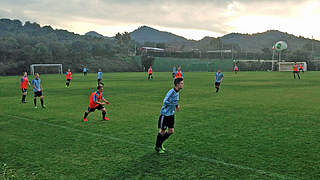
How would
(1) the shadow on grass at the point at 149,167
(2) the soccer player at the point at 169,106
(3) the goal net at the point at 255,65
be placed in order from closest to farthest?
1. (1) the shadow on grass at the point at 149,167
2. (2) the soccer player at the point at 169,106
3. (3) the goal net at the point at 255,65

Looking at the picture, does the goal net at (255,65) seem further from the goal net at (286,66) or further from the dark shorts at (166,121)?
the dark shorts at (166,121)

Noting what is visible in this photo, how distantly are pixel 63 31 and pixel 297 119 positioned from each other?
147m

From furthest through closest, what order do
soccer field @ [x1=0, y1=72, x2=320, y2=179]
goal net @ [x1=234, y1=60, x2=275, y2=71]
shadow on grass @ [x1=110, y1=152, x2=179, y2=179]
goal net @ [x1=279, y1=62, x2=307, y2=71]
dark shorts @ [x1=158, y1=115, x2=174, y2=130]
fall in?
goal net @ [x1=234, y1=60, x2=275, y2=71]
goal net @ [x1=279, y1=62, x2=307, y2=71]
dark shorts @ [x1=158, y1=115, x2=174, y2=130]
soccer field @ [x1=0, y1=72, x2=320, y2=179]
shadow on grass @ [x1=110, y1=152, x2=179, y2=179]

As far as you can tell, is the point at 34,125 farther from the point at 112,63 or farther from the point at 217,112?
the point at 112,63

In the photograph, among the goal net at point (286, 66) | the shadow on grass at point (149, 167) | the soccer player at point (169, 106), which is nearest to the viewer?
the shadow on grass at point (149, 167)

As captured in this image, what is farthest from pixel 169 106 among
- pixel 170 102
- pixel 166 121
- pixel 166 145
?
pixel 166 145

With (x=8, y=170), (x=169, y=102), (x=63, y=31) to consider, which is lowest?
(x=8, y=170)

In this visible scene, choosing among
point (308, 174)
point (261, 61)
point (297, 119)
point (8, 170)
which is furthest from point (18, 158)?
point (261, 61)

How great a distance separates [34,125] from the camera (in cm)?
1020

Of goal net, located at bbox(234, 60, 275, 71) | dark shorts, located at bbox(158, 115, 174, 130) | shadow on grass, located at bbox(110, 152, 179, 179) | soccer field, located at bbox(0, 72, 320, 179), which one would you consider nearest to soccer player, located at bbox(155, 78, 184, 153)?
dark shorts, located at bbox(158, 115, 174, 130)

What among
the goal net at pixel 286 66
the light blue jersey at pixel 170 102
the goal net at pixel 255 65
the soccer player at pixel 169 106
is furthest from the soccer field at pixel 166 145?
the goal net at pixel 255 65

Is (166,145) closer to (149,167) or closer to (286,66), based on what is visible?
(149,167)

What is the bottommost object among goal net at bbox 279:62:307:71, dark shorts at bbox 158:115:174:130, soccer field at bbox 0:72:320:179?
soccer field at bbox 0:72:320:179

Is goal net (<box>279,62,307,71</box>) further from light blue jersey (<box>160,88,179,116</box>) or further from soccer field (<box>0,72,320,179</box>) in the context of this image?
light blue jersey (<box>160,88,179,116</box>)
